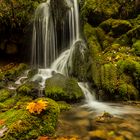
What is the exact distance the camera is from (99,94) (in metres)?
10.7

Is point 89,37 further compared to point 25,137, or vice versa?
point 89,37

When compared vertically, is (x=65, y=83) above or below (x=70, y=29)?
below

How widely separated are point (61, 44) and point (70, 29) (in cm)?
90

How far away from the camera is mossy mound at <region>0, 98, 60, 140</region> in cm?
592

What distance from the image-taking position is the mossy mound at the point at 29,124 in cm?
592

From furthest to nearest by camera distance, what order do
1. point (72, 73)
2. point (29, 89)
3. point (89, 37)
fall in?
point (89, 37)
point (72, 73)
point (29, 89)

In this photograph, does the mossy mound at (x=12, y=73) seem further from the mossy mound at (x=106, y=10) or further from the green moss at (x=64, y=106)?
the mossy mound at (x=106, y=10)

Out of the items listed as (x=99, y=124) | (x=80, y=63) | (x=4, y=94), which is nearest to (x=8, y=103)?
(x=4, y=94)

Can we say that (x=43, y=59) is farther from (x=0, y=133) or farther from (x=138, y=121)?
(x=0, y=133)

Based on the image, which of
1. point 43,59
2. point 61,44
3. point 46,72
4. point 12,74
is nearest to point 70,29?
point 61,44

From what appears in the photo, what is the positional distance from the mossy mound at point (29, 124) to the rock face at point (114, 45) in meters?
4.42

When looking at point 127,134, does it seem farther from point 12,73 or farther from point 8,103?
point 12,73

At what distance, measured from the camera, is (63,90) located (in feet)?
32.9

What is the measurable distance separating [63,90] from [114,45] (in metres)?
4.38
